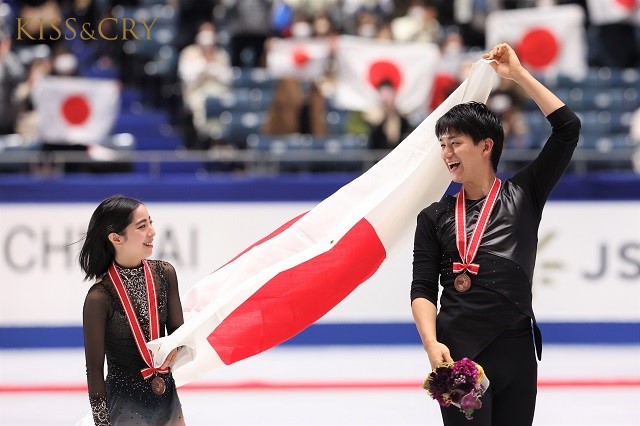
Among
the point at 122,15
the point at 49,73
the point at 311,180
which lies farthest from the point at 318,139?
the point at 122,15

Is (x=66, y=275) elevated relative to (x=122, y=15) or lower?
lower

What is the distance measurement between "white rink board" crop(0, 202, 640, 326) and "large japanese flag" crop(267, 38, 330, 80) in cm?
318

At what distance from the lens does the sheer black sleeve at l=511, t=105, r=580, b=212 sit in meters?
4.15

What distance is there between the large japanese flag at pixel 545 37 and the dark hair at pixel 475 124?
32.9ft

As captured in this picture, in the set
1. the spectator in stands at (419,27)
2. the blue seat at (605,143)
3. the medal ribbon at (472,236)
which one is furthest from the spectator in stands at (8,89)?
the medal ribbon at (472,236)

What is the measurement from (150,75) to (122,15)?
105 centimetres

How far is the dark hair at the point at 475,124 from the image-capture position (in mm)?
4043

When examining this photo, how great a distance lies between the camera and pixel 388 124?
1201 centimetres

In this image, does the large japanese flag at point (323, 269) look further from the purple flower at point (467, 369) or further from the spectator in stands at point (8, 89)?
the spectator in stands at point (8, 89)

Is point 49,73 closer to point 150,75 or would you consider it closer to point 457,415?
point 150,75

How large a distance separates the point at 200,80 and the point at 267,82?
2.80 feet

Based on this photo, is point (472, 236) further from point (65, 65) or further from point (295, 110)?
point (65, 65)

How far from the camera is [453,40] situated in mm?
13977

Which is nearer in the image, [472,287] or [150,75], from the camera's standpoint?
[472,287]
